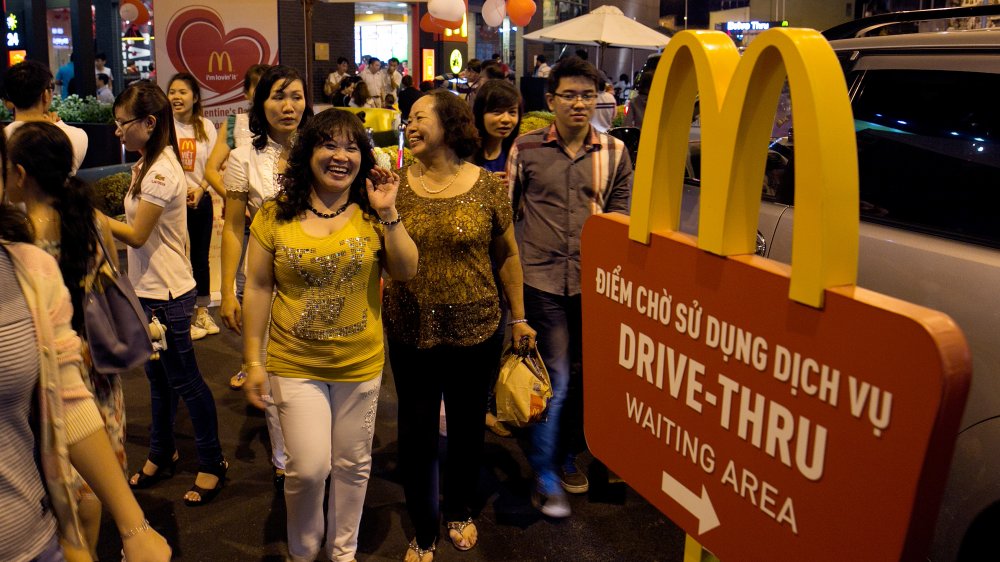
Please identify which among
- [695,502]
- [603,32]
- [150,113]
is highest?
[603,32]

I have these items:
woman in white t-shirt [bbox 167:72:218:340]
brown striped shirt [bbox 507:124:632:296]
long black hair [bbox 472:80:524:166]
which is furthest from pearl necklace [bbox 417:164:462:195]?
woman in white t-shirt [bbox 167:72:218:340]

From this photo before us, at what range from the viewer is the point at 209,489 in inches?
172

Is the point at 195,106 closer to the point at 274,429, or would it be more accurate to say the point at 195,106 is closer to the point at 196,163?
the point at 196,163

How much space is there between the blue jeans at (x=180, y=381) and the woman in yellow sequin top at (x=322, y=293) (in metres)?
1.01

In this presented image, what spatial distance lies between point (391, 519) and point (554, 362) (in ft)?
3.33

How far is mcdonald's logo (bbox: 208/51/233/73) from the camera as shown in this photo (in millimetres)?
8609

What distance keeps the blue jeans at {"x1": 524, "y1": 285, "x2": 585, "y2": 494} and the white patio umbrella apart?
9.89 meters

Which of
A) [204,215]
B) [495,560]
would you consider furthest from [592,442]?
[204,215]

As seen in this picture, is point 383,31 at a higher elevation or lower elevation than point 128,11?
higher

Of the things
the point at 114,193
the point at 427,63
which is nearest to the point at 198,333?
the point at 114,193

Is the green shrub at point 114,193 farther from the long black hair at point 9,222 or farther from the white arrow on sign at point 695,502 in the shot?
the white arrow on sign at point 695,502

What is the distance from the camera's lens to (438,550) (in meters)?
3.91

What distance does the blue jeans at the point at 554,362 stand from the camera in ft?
13.7

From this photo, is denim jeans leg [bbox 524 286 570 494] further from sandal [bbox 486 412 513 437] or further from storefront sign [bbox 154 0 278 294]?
storefront sign [bbox 154 0 278 294]
